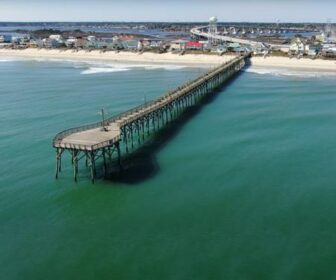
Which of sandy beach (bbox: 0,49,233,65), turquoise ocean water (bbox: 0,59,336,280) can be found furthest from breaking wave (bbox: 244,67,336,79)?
turquoise ocean water (bbox: 0,59,336,280)

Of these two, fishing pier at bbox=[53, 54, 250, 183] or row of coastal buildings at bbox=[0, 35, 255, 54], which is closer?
fishing pier at bbox=[53, 54, 250, 183]

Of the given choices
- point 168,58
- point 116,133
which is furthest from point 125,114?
point 168,58

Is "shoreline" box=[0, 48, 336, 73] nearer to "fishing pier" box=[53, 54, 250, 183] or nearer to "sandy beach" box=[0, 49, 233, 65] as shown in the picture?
"sandy beach" box=[0, 49, 233, 65]

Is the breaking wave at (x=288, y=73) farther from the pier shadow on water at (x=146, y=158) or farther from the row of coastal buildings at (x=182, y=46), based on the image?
the pier shadow on water at (x=146, y=158)

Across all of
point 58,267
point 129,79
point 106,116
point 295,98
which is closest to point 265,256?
point 58,267

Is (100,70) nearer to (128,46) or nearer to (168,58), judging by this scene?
(168,58)

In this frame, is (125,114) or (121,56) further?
(121,56)

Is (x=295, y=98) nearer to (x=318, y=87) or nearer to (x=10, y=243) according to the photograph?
(x=318, y=87)
